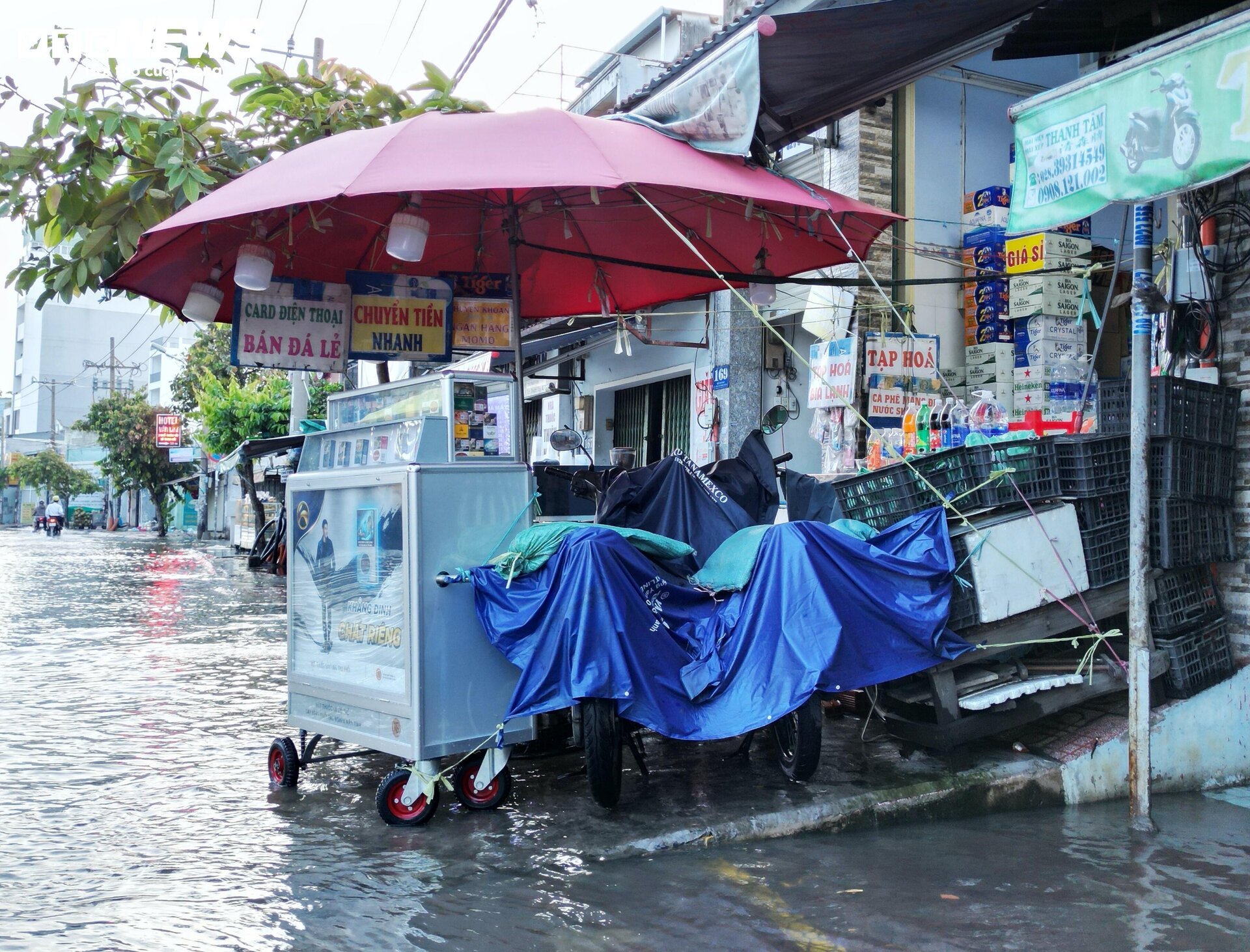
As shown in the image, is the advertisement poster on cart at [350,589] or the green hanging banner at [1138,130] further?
the advertisement poster on cart at [350,589]

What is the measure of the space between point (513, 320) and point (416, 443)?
69.9 inches

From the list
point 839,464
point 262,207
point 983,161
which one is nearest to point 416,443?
point 262,207

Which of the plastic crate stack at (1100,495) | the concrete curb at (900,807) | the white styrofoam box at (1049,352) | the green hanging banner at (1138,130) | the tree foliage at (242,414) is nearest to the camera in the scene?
the green hanging banner at (1138,130)

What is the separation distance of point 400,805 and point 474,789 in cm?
37

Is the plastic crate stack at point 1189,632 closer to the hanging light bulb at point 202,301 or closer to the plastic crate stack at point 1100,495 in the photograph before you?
the plastic crate stack at point 1100,495

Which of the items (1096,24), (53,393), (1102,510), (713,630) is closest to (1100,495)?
(1102,510)

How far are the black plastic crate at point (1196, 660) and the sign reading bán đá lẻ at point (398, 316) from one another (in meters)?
4.77

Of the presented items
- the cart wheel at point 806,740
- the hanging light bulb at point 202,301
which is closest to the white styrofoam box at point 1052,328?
the cart wheel at point 806,740

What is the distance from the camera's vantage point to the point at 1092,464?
5555mm

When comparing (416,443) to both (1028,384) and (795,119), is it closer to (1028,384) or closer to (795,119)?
(795,119)

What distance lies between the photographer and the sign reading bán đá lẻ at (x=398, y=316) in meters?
6.86

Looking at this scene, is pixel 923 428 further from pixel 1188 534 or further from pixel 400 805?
pixel 400 805

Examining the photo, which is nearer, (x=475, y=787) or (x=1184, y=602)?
(x=475, y=787)

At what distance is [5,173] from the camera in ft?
20.3
